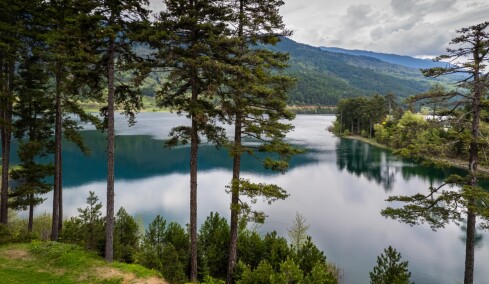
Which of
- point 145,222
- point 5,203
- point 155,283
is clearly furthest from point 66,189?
point 155,283

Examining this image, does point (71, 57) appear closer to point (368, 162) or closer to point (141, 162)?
point (141, 162)

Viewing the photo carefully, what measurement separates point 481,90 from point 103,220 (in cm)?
1886

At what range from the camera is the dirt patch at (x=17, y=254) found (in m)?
14.2

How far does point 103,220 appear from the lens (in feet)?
60.7

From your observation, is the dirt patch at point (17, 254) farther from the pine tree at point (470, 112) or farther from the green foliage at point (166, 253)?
the pine tree at point (470, 112)

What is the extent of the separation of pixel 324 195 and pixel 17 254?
114 feet

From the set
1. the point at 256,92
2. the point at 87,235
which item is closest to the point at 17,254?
the point at 87,235

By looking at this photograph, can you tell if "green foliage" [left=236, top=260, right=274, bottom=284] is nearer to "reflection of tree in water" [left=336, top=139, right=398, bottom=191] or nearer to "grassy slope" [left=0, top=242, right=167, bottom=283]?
"grassy slope" [left=0, top=242, right=167, bottom=283]

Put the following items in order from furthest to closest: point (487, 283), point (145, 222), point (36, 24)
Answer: point (145, 222) → point (487, 283) → point (36, 24)

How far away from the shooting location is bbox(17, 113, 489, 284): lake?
25344mm

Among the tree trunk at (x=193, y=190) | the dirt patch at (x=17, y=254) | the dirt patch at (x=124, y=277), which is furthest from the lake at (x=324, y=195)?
the dirt patch at (x=17, y=254)

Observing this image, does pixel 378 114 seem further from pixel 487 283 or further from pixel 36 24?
pixel 36 24

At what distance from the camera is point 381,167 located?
198 ft

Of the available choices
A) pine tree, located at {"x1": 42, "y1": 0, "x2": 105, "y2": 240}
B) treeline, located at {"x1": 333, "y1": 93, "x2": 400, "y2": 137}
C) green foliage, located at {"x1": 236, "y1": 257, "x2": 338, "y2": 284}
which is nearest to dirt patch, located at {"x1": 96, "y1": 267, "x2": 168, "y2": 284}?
green foliage, located at {"x1": 236, "y1": 257, "x2": 338, "y2": 284}
